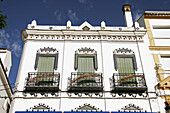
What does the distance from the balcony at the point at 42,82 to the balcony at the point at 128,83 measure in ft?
12.3

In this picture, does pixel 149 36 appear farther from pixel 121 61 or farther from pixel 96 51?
pixel 96 51

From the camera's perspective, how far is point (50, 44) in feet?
50.1

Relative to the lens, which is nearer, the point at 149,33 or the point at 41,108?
the point at 41,108

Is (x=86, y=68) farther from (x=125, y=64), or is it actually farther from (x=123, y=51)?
(x=123, y=51)

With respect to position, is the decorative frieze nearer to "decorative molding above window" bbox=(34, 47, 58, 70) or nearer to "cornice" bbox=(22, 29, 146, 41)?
"cornice" bbox=(22, 29, 146, 41)

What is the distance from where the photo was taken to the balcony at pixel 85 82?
12.7m

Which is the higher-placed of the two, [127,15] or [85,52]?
[127,15]

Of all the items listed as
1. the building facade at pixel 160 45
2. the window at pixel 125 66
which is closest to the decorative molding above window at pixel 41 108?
the window at pixel 125 66

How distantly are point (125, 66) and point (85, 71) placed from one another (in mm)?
2947

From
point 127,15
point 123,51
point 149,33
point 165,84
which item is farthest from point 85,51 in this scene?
point 127,15

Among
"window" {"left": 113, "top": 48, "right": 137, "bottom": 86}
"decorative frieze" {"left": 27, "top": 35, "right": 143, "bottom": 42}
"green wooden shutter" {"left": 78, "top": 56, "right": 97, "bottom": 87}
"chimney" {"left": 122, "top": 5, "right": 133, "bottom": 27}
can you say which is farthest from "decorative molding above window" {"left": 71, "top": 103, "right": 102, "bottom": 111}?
"chimney" {"left": 122, "top": 5, "right": 133, "bottom": 27}

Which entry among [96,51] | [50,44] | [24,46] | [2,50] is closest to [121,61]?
[96,51]

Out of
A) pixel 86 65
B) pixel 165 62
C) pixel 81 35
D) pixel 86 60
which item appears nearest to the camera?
pixel 86 65

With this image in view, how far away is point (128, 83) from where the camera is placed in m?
13.2
